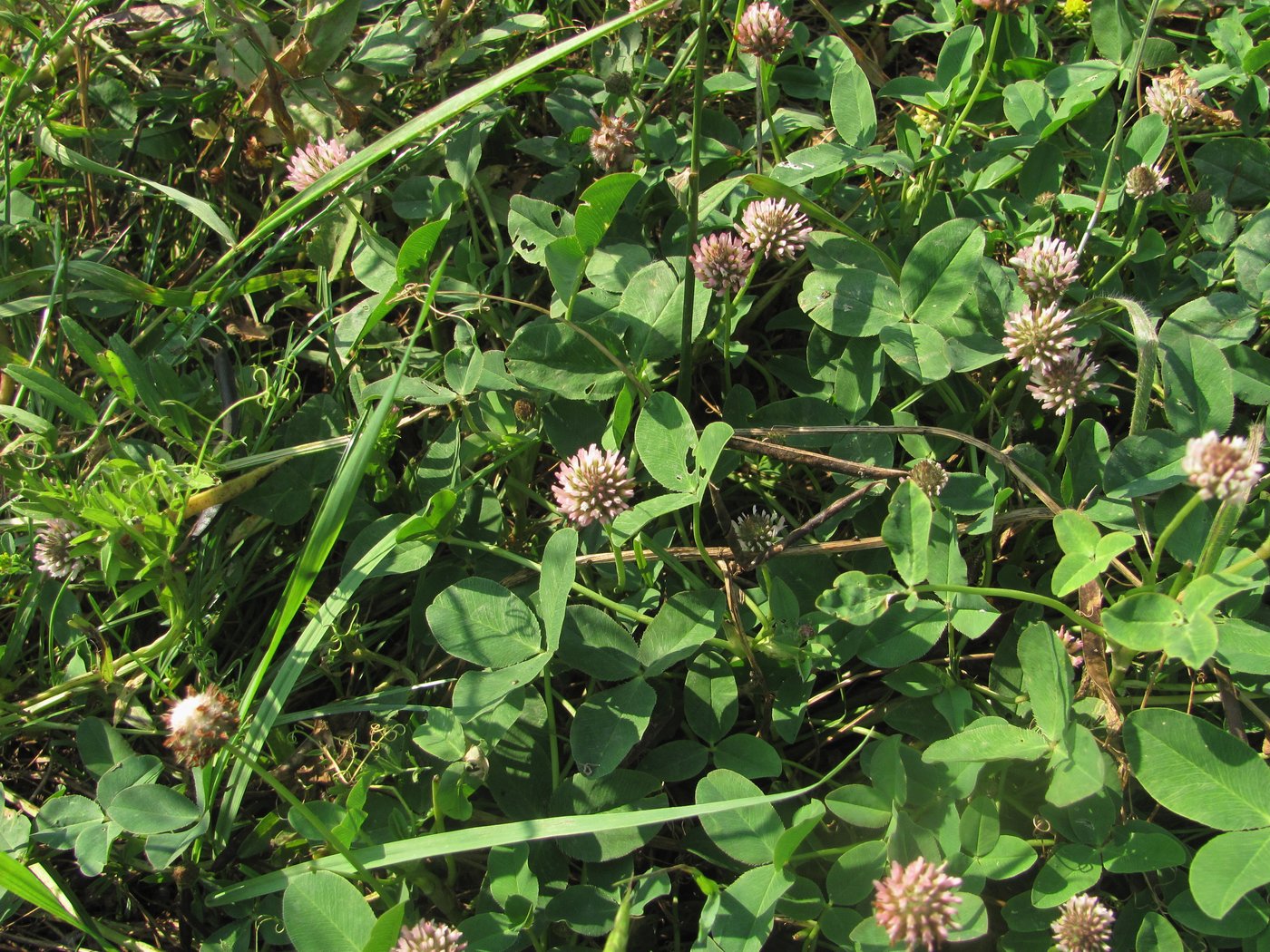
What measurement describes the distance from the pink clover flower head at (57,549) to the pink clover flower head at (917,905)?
1915mm

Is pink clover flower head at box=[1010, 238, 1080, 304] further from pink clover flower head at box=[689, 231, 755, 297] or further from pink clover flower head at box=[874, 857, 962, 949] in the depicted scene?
pink clover flower head at box=[874, 857, 962, 949]

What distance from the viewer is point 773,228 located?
243 cm

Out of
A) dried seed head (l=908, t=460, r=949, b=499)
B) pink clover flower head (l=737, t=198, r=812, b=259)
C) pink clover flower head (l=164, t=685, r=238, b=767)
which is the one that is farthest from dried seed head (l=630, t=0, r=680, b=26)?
pink clover flower head (l=164, t=685, r=238, b=767)

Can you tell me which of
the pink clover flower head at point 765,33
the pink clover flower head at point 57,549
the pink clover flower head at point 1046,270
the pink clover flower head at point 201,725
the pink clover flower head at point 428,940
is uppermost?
the pink clover flower head at point 765,33

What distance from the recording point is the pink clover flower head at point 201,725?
210 cm

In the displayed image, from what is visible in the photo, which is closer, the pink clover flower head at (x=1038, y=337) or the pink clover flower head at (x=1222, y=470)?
the pink clover flower head at (x=1222, y=470)

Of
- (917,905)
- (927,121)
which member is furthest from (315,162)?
(917,905)

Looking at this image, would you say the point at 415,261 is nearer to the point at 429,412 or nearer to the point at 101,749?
the point at 429,412

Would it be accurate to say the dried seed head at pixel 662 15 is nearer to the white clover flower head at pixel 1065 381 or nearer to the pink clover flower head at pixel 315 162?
the pink clover flower head at pixel 315 162

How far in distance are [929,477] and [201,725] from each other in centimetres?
154

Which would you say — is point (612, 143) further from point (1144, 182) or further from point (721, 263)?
point (1144, 182)

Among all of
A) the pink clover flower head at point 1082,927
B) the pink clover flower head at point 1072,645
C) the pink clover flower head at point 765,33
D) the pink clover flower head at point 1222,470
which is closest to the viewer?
the pink clover flower head at point 1222,470

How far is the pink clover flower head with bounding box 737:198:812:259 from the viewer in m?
2.43

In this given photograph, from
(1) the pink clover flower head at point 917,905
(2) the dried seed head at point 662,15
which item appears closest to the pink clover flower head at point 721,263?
(2) the dried seed head at point 662,15
